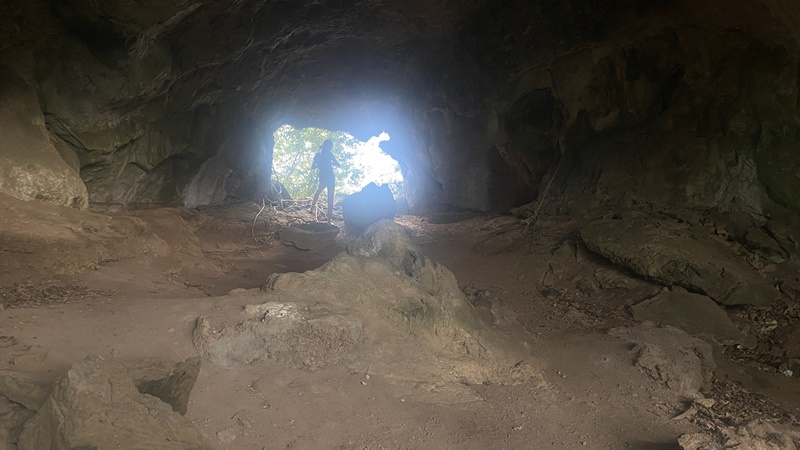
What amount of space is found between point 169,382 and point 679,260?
5851 millimetres

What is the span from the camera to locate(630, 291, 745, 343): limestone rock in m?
5.73

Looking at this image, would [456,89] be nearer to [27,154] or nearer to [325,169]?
[325,169]

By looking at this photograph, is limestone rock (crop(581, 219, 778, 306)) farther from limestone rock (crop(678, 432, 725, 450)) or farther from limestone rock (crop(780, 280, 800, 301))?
limestone rock (crop(678, 432, 725, 450))

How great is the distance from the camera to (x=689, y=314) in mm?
5855

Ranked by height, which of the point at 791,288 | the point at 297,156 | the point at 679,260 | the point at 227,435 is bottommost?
the point at 227,435

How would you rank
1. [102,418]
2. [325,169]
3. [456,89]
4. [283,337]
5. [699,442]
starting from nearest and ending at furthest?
[102,418] → [699,442] → [283,337] → [456,89] → [325,169]

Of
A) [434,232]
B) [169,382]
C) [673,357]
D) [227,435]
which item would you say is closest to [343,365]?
[227,435]

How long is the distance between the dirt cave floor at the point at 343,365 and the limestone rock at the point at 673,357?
0.09 m

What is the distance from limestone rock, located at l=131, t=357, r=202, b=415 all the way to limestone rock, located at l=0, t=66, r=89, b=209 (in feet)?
12.4

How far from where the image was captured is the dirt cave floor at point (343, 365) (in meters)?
3.23

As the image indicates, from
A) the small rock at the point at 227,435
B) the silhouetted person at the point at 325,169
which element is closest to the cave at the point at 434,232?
the small rock at the point at 227,435

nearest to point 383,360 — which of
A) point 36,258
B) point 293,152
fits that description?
point 36,258

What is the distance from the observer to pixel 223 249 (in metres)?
8.11

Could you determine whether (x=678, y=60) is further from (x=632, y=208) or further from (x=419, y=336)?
(x=419, y=336)
